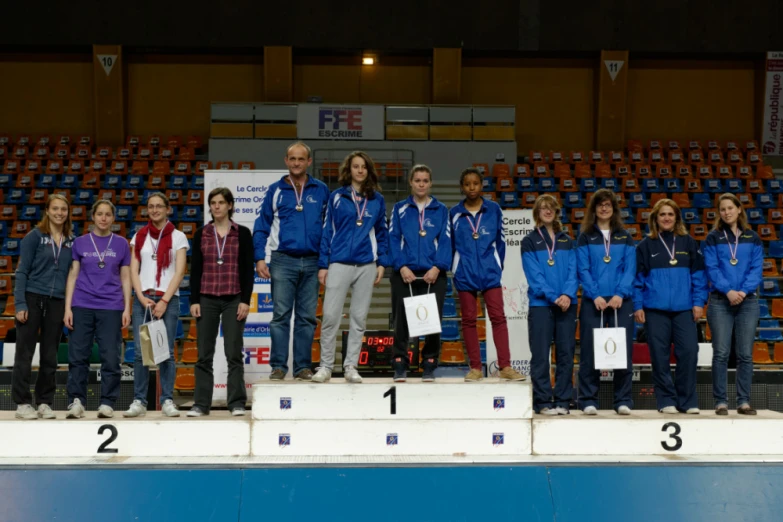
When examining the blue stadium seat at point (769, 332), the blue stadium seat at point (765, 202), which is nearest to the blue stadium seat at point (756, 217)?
the blue stadium seat at point (765, 202)

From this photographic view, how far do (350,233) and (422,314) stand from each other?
0.77 metres

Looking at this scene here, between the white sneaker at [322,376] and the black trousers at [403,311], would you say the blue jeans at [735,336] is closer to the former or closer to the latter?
the black trousers at [403,311]

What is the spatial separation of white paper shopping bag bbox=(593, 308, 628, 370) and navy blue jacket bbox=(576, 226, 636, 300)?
285mm

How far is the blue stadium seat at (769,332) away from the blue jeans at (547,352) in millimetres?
7281

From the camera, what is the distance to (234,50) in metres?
18.0

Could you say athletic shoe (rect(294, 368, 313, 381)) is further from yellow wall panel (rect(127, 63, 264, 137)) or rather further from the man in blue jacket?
yellow wall panel (rect(127, 63, 264, 137))

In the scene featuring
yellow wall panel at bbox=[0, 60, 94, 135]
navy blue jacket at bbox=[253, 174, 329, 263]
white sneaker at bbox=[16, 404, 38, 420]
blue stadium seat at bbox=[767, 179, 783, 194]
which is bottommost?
white sneaker at bbox=[16, 404, 38, 420]

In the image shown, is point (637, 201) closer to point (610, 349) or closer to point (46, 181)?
point (610, 349)

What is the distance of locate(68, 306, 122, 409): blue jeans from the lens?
19.5ft

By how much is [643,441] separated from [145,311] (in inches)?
143

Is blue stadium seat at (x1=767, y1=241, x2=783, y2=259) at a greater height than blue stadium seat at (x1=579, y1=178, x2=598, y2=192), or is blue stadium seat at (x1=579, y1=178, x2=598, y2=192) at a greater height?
blue stadium seat at (x1=579, y1=178, x2=598, y2=192)

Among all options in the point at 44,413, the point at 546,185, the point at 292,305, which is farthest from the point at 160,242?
the point at 546,185

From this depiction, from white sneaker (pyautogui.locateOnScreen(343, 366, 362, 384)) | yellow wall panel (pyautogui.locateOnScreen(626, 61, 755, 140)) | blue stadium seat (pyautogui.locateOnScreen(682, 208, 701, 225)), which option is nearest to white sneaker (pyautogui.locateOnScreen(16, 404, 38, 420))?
white sneaker (pyautogui.locateOnScreen(343, 366, 362, 384))

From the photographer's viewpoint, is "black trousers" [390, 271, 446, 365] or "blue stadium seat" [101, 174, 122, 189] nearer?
"black trousers" [390, 271, 446, 365]
